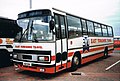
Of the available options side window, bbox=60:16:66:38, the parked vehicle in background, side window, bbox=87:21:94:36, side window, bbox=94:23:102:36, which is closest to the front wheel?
the parked vehicle in background

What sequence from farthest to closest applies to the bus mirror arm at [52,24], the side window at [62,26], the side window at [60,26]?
the side window at [62,26] < the side window at [60,26] < the bus mirror arm at [52,24]

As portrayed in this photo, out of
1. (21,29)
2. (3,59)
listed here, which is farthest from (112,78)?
(3,59)

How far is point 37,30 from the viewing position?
25.4ft

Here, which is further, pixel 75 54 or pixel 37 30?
pixel 75 54

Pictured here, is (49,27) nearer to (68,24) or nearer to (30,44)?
(30,44)

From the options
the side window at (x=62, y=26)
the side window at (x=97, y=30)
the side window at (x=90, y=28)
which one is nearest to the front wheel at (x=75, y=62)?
the side window at (x=62, y=26)

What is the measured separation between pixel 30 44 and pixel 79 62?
11.4 ft

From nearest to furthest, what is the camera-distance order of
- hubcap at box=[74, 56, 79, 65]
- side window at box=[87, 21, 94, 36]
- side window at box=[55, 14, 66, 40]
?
side window at box=[55, 14, 66, 40] → hubcap at box=[74, 56, 79, 65] → side window at box=[87, 21, 94, 36]

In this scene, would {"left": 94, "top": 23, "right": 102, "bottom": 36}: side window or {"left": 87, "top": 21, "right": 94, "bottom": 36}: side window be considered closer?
{"left": 87, "top": 21, "right": 94, "bottom": 36}: side window

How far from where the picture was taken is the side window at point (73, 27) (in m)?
9.12

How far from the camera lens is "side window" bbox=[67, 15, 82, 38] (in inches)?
359

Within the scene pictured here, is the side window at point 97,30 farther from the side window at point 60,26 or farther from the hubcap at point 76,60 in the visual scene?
the side window at point 60,26

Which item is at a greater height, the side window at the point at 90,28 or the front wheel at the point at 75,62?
the side window at the point at 90,28

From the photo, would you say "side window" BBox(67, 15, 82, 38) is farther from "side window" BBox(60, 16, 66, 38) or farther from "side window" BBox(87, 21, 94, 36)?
"side window" BBox(87, 21, 94, 36)
